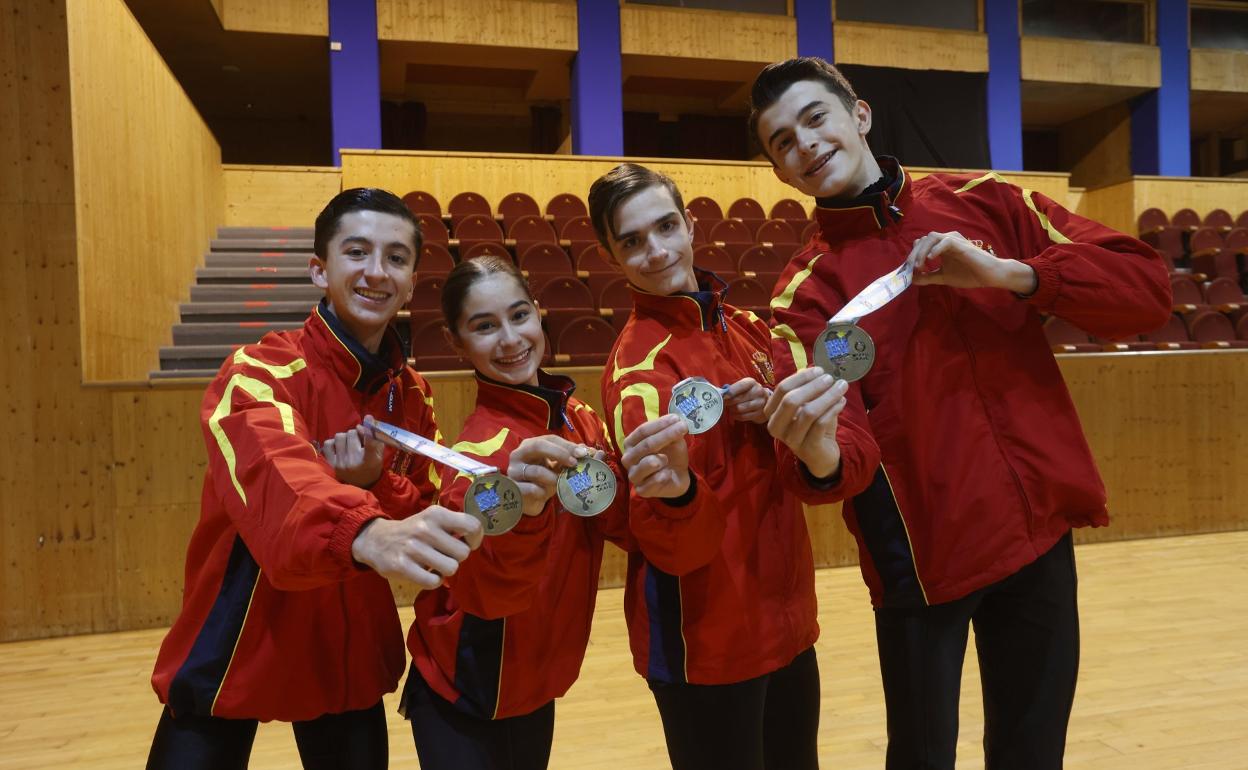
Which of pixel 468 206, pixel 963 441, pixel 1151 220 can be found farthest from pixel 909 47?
pixel 963 441

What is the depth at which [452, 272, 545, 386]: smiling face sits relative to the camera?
57.6 inches

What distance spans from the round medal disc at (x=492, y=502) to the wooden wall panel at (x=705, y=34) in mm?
9489

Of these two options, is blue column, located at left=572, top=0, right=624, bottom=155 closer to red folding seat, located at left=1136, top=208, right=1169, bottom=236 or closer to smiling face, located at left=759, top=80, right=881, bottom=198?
red folding seat, located at left=1136, top=208, right=1169, bottom=236

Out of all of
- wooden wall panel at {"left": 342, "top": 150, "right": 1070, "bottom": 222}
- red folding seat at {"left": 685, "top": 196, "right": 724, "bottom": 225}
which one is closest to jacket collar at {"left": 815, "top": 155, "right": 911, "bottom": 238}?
red folding seat at {"left": 685, "top": 196, "right": 724, "bottom": 225}

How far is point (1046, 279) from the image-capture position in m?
1.24

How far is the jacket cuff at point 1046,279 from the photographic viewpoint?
4.07ft

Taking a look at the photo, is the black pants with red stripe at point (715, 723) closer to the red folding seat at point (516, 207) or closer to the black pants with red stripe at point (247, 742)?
the black pants with red stripe at point (247, 742)

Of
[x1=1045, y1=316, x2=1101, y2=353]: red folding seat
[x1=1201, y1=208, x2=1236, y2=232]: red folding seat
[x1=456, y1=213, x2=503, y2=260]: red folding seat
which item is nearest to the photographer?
[x1=1045, y1=316, x2=1101, y2=353]: red folding seat

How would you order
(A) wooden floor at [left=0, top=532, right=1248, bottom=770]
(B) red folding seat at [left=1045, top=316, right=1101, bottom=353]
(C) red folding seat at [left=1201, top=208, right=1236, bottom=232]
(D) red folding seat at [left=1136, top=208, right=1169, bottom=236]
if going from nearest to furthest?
(A) wooden floor at [left=0, top=532, right=1248, bottom=770] < (B) red folding seat at [left=1045, top=316, right=1101, bottom=353] < (D) red folding seat at [left=1136, top=208, right=1169, bottom=236] < (C) red folding seat at [left=1201, top=208, right=1236, bottom=232]

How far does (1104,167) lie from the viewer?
1249 cm

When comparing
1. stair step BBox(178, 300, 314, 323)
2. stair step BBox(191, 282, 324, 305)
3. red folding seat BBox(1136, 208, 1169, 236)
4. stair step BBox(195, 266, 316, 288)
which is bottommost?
stair step BBox(178, 300, 314, 323)

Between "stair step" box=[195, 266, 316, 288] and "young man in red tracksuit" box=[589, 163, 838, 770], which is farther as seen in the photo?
"stair step" box=[195, 266, 316, 288]

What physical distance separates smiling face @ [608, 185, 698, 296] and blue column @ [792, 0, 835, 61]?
9.62 metres

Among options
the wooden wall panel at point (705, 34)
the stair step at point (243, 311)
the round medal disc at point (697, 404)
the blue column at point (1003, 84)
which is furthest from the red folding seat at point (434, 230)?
the blue column at point (1003, 84)
